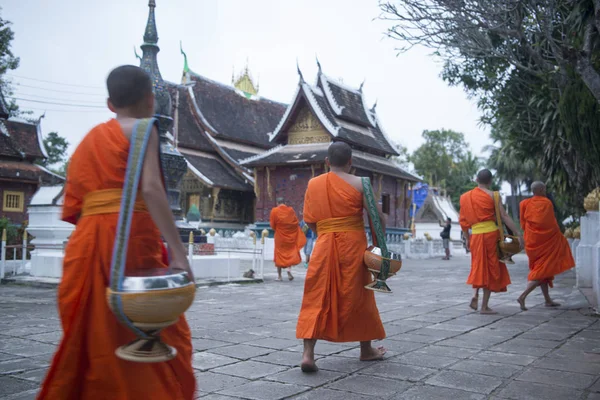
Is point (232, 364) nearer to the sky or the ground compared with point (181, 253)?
nearer to the ground

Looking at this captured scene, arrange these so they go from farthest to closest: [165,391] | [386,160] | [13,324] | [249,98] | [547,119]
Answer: [249,98], [386,160], [547,119], [13,324], [165,391]

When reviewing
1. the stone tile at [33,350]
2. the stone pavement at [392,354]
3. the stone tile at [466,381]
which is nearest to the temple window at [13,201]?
the stone pavement at [392,354]

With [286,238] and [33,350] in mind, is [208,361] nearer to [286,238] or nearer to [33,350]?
[33,350]

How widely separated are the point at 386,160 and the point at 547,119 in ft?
45.4

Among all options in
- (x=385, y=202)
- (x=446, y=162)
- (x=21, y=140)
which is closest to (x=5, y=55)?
(x=21, y=140)

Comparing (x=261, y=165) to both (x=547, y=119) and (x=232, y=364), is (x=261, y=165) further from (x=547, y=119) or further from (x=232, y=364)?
(x=232, y=364)

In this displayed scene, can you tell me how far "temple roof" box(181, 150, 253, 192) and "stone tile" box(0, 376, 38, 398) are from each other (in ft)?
68.3

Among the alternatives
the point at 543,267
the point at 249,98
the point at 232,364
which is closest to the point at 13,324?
the point at 232,364

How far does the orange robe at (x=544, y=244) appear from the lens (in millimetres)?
7305

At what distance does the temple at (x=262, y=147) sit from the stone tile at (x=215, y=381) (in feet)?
59.0

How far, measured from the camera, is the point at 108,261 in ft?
7.47

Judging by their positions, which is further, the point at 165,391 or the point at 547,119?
the point at 547,119

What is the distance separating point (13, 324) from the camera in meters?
5.60

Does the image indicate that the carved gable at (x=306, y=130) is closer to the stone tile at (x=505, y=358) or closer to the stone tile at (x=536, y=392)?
the stone tile at (x=505, y=358)
